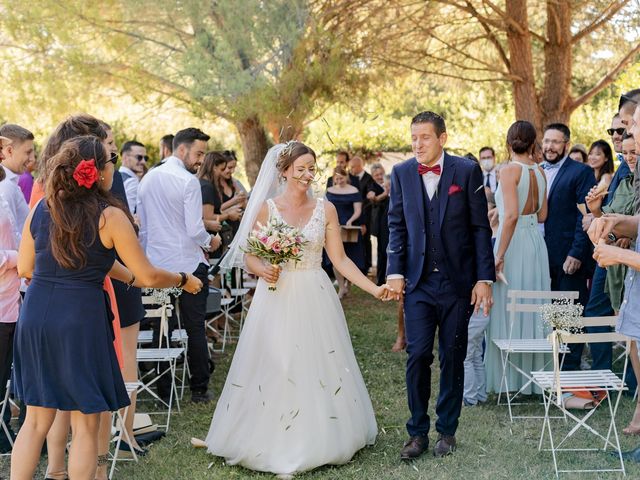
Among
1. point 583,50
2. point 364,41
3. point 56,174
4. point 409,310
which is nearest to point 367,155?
point 583,50

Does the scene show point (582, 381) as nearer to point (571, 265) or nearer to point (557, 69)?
point (571, 265)

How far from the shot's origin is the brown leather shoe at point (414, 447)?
4710 millimetres

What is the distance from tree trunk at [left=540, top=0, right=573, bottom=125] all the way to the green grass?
611 cm

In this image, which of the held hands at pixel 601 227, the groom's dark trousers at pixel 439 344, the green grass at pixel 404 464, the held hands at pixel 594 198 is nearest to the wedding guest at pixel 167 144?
the green grass at pixel 404 464

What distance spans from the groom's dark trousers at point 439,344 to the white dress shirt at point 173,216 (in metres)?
2.04

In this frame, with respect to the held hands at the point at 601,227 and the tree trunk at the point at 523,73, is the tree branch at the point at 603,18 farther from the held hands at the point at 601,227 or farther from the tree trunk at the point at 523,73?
the held hands at the point at 601,227

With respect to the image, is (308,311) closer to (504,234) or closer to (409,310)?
(409,310)

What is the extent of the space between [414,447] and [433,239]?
124 centimetres

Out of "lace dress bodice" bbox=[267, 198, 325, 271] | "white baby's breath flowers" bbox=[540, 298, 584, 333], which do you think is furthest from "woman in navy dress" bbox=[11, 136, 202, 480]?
"white baby's breath flowers" bbox=[540, 298, 584, 333]

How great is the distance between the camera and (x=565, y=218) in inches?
263

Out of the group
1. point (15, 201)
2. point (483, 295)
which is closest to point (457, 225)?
point (483, 295)

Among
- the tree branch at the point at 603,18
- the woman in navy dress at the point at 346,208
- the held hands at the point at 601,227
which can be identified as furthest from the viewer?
the woman in navy dress at the point at 346,208

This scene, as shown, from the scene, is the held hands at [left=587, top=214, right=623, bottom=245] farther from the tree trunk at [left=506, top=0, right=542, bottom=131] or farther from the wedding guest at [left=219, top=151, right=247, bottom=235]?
the tree trunk at [left=506, top=0, right=542, bottom=131]

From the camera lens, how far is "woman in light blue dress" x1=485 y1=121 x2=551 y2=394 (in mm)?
5988
